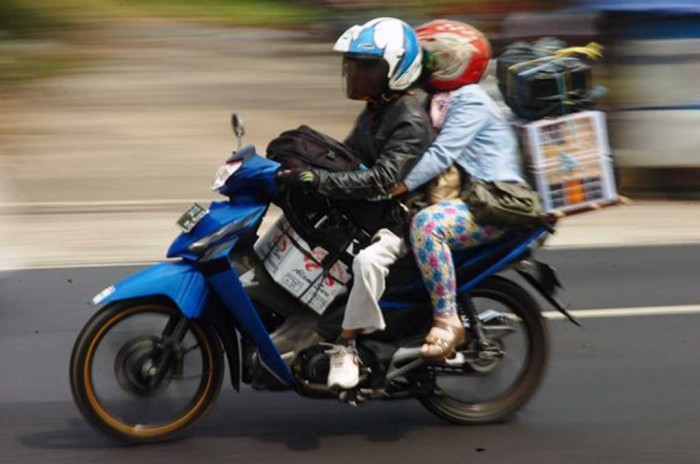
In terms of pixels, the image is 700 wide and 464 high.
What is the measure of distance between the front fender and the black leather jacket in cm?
62

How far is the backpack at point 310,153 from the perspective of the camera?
5.39m

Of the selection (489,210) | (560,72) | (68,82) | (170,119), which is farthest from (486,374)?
(68,82)

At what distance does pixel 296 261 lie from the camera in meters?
5.53

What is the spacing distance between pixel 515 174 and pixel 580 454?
1177 mm

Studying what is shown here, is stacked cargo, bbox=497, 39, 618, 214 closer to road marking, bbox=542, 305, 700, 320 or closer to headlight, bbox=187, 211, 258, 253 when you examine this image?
headlight, bbox=187, 211, 258, 253

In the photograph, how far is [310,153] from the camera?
5.43 m

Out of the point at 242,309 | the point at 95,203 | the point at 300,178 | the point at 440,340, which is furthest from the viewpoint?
the point at 95,203

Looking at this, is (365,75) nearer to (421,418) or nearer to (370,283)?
(370,283)

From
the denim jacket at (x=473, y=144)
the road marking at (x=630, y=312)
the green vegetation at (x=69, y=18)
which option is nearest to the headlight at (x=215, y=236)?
the denim jacket at (x=473, y=144)

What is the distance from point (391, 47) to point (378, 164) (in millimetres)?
468

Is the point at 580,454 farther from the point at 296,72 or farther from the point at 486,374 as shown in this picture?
the point at 296,72

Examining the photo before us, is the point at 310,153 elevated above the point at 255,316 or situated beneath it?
elevated above

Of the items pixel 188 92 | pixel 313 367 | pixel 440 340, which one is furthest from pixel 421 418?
pixel 188 92

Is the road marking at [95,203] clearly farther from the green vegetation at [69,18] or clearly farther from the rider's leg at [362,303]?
the rider's leg at [362,303]
